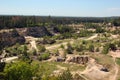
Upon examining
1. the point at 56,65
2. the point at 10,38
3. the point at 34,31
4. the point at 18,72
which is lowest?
the point at 56,65

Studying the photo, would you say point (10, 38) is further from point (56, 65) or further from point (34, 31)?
point (56, 65)

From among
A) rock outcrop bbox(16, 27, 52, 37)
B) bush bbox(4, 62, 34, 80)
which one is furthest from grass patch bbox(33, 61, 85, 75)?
rock outcrop bbox(16, 27, 52, 37)

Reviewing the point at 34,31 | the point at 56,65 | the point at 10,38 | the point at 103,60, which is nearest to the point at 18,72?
the point at 56,65

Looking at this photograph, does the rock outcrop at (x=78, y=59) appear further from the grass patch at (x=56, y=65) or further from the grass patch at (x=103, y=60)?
the grass patch at (x=103, y=60)

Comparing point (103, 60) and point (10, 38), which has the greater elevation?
point (103, 60)

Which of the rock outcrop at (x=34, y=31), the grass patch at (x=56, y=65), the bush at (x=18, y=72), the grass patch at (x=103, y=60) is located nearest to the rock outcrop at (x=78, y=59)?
the grass patch at (x=56, y=65)

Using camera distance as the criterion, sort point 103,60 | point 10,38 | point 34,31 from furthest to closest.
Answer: point 34,31
point 10,38
point 103,60

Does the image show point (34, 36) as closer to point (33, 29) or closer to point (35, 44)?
point (33, 29)

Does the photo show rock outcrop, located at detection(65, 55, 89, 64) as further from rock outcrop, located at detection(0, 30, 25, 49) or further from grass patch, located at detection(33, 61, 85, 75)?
rock outcrop, located at detection(0, 30, 25, 49)
